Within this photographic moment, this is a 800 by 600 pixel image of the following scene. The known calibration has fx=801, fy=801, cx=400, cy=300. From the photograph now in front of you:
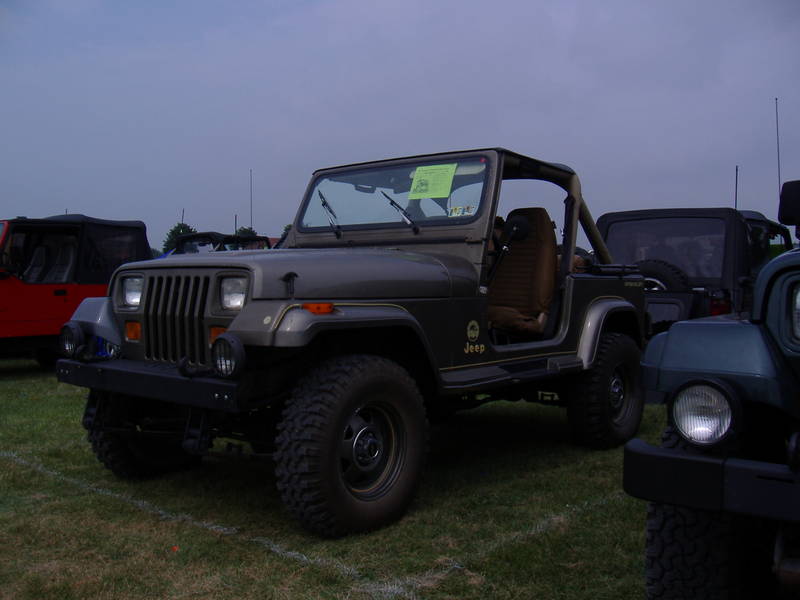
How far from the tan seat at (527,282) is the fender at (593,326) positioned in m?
0.33

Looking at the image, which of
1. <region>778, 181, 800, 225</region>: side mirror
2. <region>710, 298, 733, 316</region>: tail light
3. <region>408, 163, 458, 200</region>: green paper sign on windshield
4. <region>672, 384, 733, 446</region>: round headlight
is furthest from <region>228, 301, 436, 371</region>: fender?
<region>710, 298, 733, 316</region>: tail light

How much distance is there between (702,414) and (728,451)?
13 centimetres

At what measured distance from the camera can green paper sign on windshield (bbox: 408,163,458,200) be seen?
15.6 feet

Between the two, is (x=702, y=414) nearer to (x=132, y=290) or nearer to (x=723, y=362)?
(x=723, y=362)

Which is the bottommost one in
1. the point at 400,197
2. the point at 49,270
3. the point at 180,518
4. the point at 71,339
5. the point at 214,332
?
the point at 180,518

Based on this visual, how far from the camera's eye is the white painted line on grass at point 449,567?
302 centimetres

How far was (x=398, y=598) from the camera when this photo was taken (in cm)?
296

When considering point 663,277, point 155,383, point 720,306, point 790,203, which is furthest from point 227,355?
point 720,306

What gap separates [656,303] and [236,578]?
18.2 feet

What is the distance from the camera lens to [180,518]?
12.8 feet

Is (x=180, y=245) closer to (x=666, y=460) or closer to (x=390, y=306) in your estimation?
(x=390, y=306)

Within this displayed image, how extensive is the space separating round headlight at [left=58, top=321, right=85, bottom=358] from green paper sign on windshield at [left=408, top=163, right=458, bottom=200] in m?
2.03

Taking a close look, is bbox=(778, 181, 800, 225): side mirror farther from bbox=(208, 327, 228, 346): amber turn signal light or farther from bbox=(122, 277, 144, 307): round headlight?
bbox=(122, 277, 144, 307): round headlight

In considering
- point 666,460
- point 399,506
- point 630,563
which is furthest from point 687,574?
point 399,506
